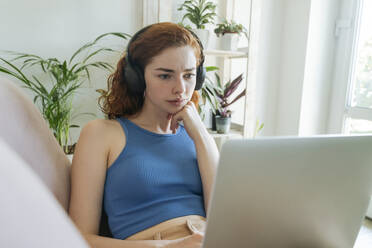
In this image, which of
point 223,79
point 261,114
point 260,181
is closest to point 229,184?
point 260,181

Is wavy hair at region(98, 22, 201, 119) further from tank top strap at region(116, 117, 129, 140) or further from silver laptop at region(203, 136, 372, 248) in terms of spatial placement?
silver laptop at region(203, 136, 372, 248)

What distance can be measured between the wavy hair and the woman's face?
24mm

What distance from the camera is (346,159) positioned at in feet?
1.79

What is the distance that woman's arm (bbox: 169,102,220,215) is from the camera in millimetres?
969

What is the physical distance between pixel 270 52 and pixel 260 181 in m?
2.10

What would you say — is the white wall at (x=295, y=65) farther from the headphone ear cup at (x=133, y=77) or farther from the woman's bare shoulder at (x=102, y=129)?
the woman's bare shoulder at (x=102, y=129)

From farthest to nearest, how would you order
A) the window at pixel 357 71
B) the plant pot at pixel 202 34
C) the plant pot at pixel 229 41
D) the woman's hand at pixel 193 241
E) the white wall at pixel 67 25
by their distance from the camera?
the window at pixel 357 71, the plant pot at pixel 229 41, the plant pot at pixel 202 34, the white wall at pixel 67 25, the woman's hand at pixel 193 241

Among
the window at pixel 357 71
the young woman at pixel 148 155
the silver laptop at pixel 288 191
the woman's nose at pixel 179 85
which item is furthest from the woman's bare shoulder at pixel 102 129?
the window at pixel 357 71

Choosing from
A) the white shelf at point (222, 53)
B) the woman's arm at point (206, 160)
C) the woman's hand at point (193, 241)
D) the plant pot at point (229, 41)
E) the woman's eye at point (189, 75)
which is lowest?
the woman's hand at point (193, 241)

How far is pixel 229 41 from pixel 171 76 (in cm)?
103

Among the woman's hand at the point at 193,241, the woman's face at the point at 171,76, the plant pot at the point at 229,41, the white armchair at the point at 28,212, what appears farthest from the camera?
the plant pot at the point at 229,41

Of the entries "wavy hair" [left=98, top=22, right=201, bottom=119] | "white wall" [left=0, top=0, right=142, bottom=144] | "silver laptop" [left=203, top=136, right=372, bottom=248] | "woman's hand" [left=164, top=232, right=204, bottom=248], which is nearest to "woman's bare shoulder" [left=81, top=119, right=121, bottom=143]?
"wavy hair" [left=98, top=22, right=201, bottom=119]

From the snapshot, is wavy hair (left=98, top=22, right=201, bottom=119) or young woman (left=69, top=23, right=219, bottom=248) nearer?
young woman (left=69, top=23, right=219, bottom=248)

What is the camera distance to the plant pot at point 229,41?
1.86m
